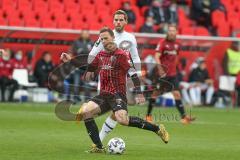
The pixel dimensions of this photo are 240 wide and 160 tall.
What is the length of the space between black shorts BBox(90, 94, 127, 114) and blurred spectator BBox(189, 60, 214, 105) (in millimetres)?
14259

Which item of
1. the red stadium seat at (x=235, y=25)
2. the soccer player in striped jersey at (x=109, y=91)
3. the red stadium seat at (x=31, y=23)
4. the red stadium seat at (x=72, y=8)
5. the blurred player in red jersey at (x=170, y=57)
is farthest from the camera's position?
the red stadium seat at (x=235, y=25)

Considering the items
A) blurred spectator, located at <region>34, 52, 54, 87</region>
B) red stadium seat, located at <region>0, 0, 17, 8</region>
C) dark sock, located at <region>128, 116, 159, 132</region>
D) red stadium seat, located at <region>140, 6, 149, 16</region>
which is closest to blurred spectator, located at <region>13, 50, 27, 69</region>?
blurred spectator, located at <region>34, 52, 54, 87</region>

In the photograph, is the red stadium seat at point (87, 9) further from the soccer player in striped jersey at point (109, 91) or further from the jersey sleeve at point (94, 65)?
the soccer player in striped jersey at point (109, 91)

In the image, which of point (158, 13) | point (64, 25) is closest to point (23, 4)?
point (64, 25)

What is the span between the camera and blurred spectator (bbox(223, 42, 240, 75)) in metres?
26.9

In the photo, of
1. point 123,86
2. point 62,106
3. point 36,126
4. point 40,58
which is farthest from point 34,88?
point 123,86

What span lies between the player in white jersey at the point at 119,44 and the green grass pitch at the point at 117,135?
1.62 feet

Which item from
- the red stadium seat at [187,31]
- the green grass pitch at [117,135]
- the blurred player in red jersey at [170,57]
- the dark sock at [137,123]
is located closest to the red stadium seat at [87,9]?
the red stadium seat at [187,31]

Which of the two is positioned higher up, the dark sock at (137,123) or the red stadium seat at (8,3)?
the red stadium seat at (8,3)

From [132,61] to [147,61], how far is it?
37.1 feet

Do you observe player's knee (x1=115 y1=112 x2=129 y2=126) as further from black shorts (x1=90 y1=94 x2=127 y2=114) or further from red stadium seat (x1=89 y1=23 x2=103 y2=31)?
red stadium seat (x1=89 y1=23 x2=103 y2=31)

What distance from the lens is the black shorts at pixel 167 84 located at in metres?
20.2

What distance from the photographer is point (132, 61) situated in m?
14.2

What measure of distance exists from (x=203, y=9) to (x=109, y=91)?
18.8 meters
